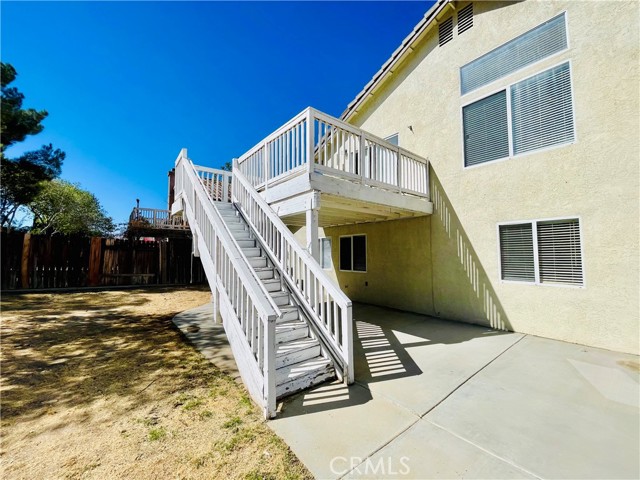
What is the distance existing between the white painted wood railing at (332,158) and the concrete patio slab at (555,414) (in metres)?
3.84

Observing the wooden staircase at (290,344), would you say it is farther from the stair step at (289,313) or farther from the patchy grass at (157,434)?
the patchy grass at (157,434)

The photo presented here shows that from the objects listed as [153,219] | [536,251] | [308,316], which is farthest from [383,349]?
[153,219]

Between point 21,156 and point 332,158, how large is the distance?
15.2 meters

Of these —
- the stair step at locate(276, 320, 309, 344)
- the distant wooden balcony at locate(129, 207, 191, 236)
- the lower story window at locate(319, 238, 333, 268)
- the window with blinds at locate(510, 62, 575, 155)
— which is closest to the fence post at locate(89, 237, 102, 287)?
the distant wooden balcony at locate(129, 207, 191, 236)

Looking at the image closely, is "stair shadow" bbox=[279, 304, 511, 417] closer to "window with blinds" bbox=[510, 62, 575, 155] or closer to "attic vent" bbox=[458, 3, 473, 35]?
"window with blinds" bbox=[510, 62, 575, 155]

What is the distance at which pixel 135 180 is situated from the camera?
3862cm

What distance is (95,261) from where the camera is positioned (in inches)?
452

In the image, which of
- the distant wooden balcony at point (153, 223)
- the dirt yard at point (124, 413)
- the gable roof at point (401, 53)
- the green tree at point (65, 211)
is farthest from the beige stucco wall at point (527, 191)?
the green tree at point (65, 211)

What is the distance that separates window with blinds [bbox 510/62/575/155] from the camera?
481 centimetres

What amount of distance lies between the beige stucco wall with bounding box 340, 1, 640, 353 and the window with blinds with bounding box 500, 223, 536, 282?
0.15 metres

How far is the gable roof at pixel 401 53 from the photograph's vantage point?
6695 millimetres

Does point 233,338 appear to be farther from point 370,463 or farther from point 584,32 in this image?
point 584,32

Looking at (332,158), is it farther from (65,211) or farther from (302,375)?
(65,211)

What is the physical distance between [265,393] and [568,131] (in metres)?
6.54
